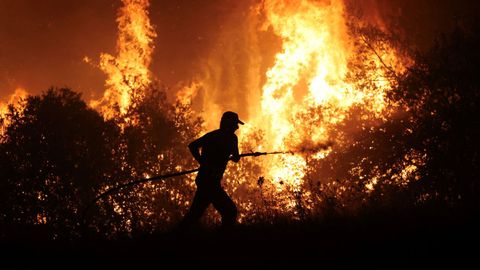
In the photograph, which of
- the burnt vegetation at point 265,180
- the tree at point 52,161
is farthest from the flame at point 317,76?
the tree at point 52,161

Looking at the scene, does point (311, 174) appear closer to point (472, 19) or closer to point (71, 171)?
point (472, 19)

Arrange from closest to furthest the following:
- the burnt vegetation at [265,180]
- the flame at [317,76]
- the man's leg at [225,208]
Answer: the burnt vegetation at [265,180], the man's leg at [225,208], the flame at [317,76]

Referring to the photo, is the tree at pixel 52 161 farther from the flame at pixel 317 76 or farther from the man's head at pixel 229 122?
the man's head at pixel 229 122

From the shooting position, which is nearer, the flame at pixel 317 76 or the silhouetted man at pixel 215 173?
the silhouetted man at pixel 215 173

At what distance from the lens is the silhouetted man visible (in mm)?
7727

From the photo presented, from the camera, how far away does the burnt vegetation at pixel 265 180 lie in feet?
20.7

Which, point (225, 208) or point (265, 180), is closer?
point (225, 208)

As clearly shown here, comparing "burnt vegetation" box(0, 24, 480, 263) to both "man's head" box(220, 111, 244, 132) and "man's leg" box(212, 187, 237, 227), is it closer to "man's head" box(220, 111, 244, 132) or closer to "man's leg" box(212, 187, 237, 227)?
"man's leg" box(212, 187, 237, 227)

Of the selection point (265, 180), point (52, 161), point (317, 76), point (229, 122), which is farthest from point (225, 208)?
point (317, 76)

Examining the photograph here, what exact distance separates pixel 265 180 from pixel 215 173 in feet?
47.3

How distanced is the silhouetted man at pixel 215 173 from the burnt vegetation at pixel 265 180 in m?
0.46

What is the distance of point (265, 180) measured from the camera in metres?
22.0

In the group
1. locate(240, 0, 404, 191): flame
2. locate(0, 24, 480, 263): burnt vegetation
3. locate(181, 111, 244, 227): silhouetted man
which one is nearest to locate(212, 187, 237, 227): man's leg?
locate(181, 111, 244, 227): silhouetted man

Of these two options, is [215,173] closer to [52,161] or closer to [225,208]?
[225,208]
